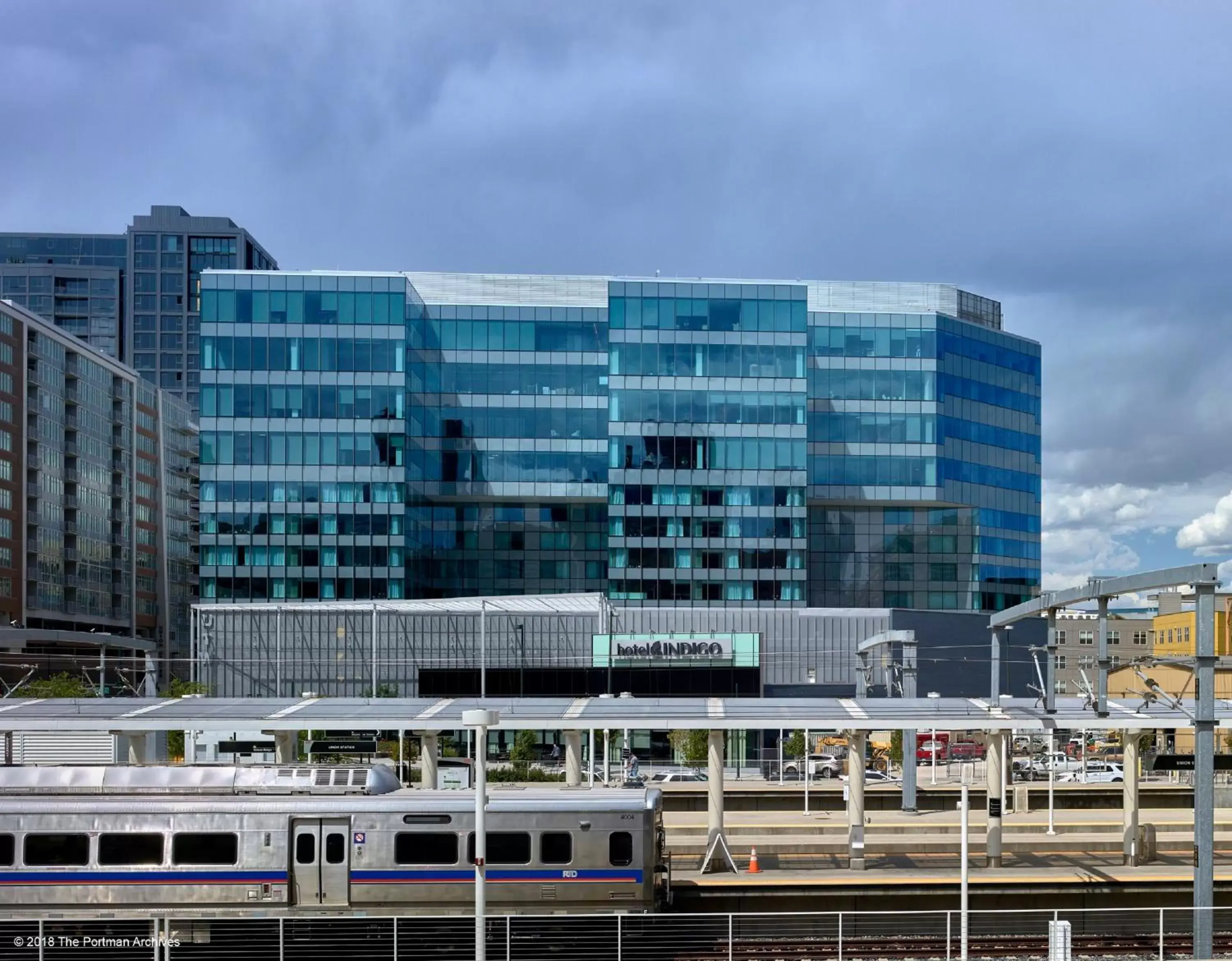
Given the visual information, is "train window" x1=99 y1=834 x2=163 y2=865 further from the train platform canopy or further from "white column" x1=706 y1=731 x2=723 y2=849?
"white column" x1=706 y1=731 x2=723 y2=849

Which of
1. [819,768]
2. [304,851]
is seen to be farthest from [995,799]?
[819,768]

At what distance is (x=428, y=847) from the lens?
26.8 metres

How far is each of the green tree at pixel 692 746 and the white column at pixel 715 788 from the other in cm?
3881

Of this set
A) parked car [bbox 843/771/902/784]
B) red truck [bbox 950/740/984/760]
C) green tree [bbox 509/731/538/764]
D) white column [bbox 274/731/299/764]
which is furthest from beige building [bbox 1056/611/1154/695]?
white column [bbox 274/731/299/764]

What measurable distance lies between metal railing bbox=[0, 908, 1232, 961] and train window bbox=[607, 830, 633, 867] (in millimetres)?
1350

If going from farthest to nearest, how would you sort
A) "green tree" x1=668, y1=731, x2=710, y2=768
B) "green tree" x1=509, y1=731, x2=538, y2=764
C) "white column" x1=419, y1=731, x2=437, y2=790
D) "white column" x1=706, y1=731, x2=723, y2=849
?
"green tree" x1=668, y1=731, x2=710, y2=768
"green tree" x1=509, y1=731, x2=538, y2=764
"white column" x1=419, y1=731, x2=437, y2=790
"white column" x1=706, y1=731, x2=723, y2=849

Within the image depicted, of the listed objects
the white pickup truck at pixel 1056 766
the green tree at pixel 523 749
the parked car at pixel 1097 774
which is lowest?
the white pickup truck at pixel 1056 766

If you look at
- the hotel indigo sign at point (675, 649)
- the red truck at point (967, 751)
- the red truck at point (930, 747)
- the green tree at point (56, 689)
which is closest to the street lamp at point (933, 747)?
the red truck at point (930, 747)

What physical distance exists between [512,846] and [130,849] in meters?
7.05

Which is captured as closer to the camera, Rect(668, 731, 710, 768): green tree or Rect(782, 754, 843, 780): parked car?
Rect(782, 754, 843, 780): parked car

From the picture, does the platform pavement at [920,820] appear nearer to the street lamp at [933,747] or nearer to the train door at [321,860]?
the street lamp at [933,747]

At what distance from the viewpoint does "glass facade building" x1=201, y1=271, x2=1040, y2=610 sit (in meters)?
89.3

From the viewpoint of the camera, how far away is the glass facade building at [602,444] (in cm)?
8931

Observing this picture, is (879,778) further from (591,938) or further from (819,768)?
(591,938)
